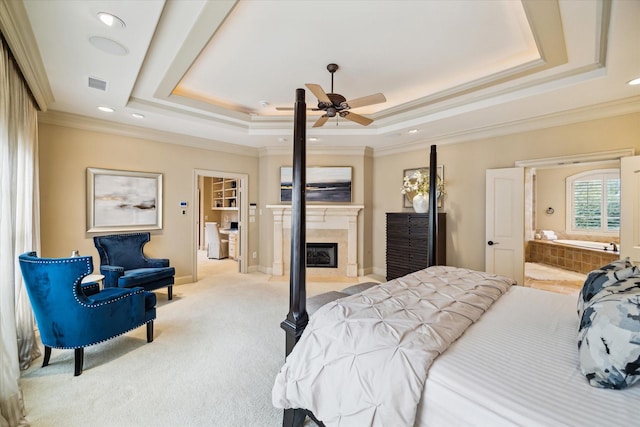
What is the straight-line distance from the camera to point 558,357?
1284mm

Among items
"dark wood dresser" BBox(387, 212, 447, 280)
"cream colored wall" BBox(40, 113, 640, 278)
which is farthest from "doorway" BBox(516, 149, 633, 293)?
"dark wood dresser" BBox(387, 212, 447, 280)

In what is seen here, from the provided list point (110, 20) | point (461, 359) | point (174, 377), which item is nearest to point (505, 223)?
point (461, 359)

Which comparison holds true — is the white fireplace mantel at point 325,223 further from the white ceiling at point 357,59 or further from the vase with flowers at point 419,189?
the white ceiling at point 357,59

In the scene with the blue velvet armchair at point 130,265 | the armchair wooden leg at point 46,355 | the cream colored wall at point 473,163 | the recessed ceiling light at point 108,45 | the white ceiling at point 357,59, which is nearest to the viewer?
the white ceiling at point 357,59

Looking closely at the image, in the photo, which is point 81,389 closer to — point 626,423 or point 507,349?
point 507,349

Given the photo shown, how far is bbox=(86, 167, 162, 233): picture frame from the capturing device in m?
3.99

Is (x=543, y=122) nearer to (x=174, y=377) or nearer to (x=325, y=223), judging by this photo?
(x=325, y=223)

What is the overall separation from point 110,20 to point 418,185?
443cm

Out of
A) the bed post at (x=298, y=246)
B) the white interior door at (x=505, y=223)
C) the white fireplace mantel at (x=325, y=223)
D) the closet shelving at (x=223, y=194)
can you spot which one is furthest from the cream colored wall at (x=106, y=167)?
the white interior door at (x=505, y=223)

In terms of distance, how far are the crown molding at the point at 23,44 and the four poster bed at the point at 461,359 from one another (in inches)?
75.6

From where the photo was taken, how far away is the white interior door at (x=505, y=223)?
3869 millimetres

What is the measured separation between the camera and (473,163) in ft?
14.5

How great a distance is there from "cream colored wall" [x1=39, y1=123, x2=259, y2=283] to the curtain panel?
821 mm

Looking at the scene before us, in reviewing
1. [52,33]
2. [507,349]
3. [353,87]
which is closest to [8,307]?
[52,33]
